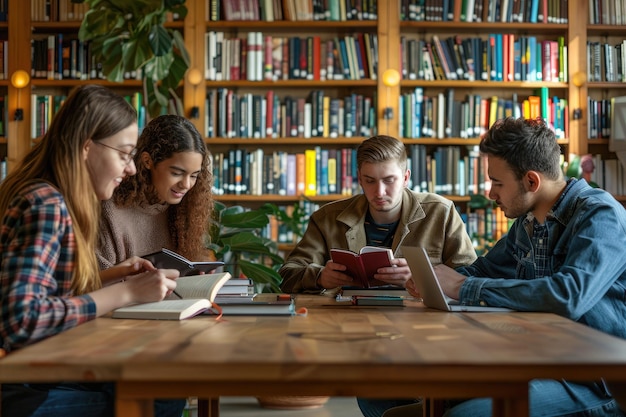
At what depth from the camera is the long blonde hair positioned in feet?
5.59

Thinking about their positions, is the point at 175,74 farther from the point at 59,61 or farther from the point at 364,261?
the point at 364,261

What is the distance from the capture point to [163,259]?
6.97ft

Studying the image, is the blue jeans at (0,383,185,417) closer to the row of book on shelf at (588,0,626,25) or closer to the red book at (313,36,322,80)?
the red book at (313,36,322,80)

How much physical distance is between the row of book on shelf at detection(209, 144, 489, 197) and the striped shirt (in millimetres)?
3457

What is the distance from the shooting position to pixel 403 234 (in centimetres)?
278

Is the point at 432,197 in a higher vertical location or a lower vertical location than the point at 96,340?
higher

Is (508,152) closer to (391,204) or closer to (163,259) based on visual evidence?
(391,204)

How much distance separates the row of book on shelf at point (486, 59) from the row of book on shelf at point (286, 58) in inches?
11.1

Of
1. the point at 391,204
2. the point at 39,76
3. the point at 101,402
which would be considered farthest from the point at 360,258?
the point at 39,76

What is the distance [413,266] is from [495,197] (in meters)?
0.33

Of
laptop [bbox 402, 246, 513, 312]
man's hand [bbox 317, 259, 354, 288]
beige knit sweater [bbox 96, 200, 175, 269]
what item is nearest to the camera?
laptop [bbox 402, 246, 513, 312]

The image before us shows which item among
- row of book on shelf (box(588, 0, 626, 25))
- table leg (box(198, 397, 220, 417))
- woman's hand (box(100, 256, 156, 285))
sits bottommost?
table leg (box(198, 397, 220, 417))

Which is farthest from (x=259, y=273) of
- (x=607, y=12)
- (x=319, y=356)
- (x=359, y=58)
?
(x=607, y=12)

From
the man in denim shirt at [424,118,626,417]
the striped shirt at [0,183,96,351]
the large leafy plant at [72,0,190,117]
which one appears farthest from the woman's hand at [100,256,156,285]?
the large leafy plant at [72,0,190,117]
